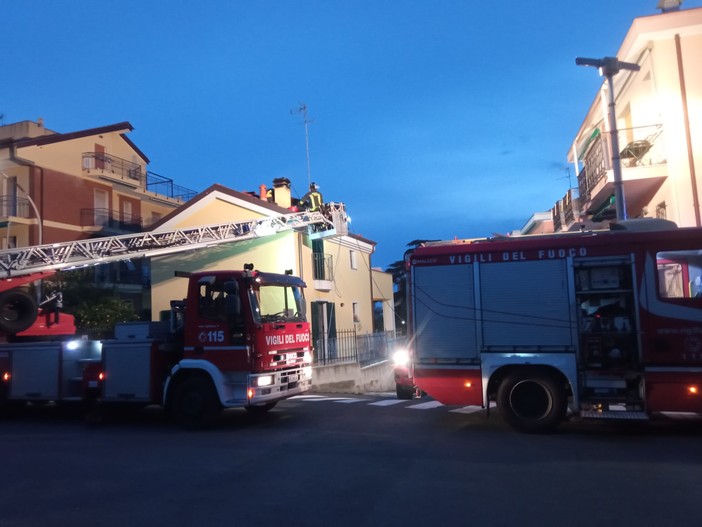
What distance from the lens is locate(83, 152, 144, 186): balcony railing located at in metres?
34.0

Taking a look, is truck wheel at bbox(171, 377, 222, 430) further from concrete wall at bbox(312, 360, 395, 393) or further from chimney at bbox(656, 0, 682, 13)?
chimney at bbox(656, 0, 682, 13)

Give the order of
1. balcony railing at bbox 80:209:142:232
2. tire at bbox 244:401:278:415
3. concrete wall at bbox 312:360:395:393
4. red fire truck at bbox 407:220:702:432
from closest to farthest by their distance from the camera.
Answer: red fire truck at bbox 407:220:702:432, tire at bbox 244:401:278:415, concrete wall at bbox 312:360:395:393, balcony railing at bbox 80:209:142:232

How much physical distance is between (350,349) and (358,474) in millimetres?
15321

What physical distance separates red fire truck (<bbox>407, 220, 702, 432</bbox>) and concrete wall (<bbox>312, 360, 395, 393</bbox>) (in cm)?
997

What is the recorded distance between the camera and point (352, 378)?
21391mm

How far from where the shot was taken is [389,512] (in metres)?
5.70

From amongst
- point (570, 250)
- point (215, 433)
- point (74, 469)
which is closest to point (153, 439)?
point (215, 433)

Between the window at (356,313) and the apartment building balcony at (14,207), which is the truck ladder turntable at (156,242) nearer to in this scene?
the window at (356,313)

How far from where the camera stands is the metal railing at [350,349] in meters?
21.2

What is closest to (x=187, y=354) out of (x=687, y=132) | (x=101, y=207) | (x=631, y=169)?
(x=631, y=169)

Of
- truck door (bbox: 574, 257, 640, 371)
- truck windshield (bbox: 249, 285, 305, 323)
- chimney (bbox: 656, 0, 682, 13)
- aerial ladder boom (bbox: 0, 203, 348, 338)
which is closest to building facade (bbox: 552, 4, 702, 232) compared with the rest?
chimney (bbox: 656, 0, 682, 13)

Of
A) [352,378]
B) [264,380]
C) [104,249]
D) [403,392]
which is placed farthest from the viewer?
[352,378]

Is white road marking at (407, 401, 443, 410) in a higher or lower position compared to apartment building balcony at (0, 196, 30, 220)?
lower

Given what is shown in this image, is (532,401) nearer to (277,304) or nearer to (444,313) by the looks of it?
(444,313)
